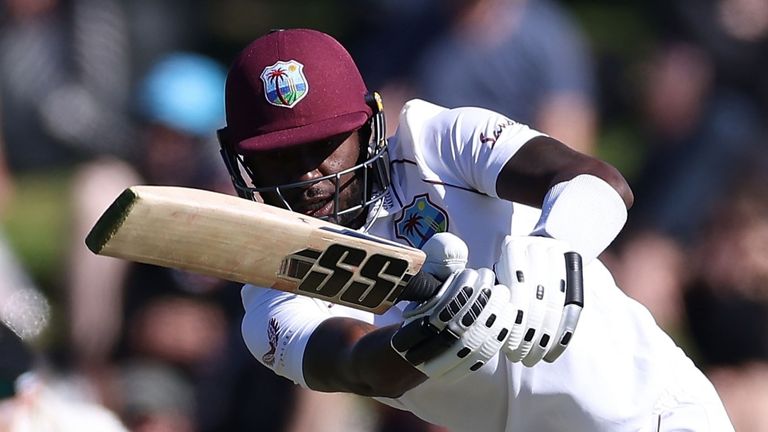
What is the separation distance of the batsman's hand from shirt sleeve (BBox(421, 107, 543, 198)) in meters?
0.45

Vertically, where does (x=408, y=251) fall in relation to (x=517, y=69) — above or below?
above

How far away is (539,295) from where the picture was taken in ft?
8.86

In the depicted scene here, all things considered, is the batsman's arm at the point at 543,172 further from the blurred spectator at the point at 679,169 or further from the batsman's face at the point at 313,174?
the blurred spectator at the point at 679,169

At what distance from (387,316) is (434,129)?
0.43 m

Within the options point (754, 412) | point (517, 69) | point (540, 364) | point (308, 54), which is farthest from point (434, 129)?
point (517, 69)

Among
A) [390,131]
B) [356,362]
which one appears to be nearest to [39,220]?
[390,131]

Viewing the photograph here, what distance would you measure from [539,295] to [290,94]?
0.78 m

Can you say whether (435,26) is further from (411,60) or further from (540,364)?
(540,364)

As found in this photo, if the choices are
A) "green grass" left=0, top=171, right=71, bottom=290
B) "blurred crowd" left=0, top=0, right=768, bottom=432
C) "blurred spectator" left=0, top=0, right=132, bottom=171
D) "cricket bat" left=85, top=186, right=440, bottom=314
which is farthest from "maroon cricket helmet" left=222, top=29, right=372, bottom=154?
"blurred spectator" left=0, top=0, right=132, bottom=171

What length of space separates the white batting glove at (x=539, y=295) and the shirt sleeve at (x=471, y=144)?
0.38 metres

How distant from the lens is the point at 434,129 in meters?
3.27

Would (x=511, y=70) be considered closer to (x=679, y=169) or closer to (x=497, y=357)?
(x=679, y=169)

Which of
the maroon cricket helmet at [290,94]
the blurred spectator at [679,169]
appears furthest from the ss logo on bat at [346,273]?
the blurred spectator at [679,169]

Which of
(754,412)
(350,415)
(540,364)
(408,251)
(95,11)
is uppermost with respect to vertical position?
(408,251)
